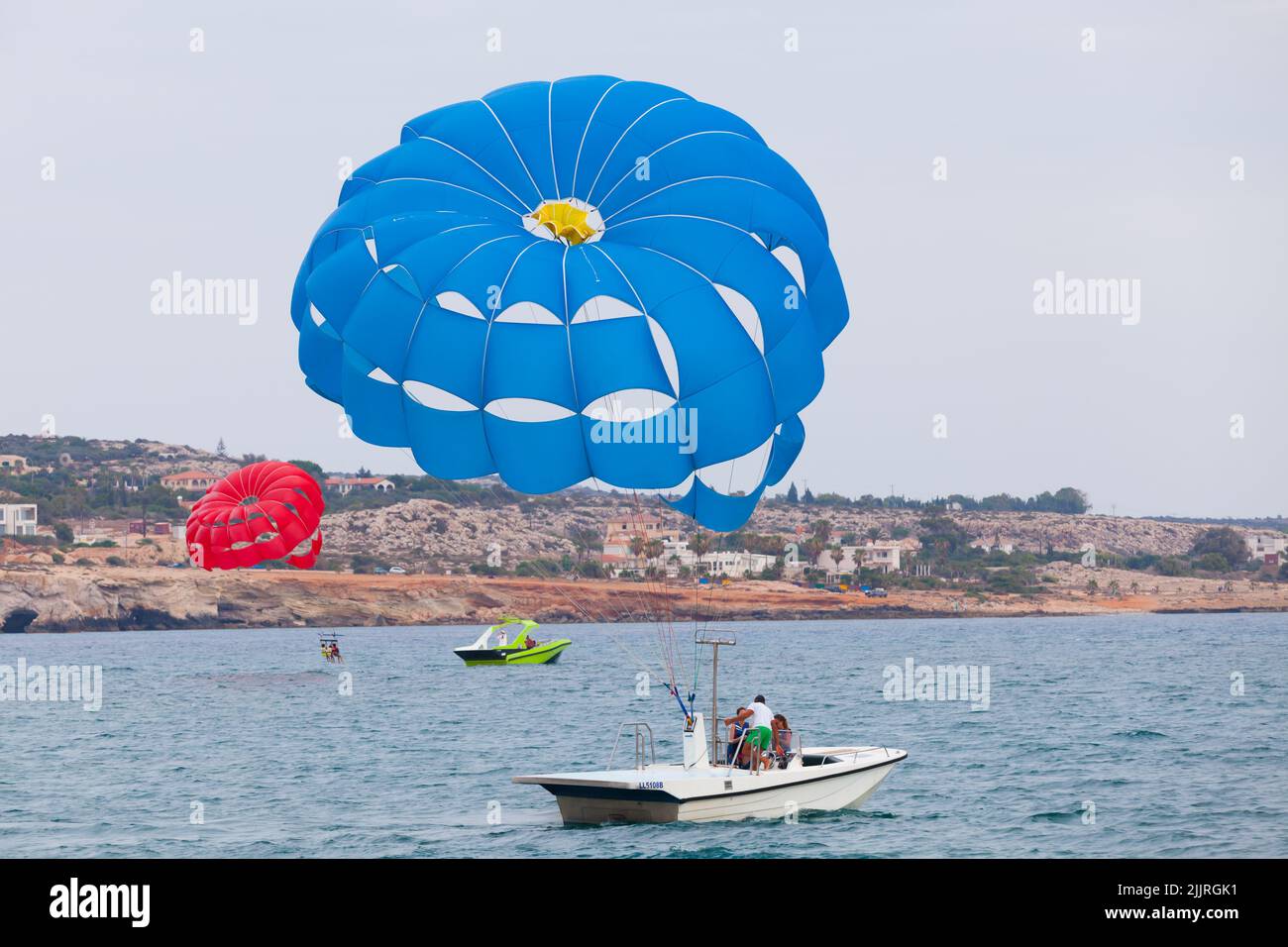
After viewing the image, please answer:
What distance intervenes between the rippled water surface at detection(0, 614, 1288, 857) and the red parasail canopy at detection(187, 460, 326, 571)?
4.51 m

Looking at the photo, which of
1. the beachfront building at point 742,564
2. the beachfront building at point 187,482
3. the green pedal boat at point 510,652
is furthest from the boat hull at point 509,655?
the beachfront building at point 187,482

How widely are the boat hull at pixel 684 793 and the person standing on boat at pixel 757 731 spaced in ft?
0.84

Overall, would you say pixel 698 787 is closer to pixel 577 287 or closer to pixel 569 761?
pixel 577 287

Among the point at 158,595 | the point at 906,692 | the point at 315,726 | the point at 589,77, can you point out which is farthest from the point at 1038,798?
the point at 158,595

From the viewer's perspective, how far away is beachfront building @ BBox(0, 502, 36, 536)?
14212 centimetres

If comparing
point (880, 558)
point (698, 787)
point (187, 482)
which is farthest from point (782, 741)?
point (187, 482)

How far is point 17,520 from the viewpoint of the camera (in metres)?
143

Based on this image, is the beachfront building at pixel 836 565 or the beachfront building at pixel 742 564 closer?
the beachfront building at pixel 742 564

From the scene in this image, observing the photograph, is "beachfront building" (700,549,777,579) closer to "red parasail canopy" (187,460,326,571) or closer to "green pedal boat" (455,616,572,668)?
"green pedal boat" (455,616,572,668)

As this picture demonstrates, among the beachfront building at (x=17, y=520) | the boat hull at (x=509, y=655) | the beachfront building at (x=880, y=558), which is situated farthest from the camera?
the beachfront building at (x=880, y=558)

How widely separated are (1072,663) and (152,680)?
4033 cm

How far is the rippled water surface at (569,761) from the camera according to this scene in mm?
21281

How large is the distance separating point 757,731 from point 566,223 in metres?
6.85

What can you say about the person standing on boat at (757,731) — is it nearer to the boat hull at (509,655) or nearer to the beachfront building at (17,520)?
the boat hull at (509,655)
